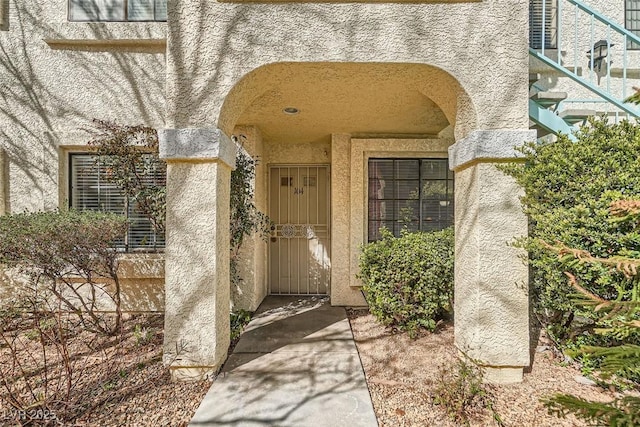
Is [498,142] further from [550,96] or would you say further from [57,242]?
[57,242]

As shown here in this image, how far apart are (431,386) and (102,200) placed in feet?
19.0

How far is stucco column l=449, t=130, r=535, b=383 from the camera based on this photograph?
3.37 m

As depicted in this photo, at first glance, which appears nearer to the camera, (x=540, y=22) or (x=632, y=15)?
(x=540, y=22)

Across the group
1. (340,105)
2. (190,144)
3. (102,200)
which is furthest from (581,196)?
(102,200)

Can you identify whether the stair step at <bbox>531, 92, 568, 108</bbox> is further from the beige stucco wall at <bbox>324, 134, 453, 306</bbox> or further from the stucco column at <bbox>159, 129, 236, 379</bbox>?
the stucco column at <bbox>159, 129, 236, 379</bbox>

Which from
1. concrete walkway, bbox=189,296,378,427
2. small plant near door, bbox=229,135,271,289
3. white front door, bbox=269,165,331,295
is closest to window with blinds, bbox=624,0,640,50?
white front door, bbox=269,165,331,295

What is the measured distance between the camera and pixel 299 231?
6.95m

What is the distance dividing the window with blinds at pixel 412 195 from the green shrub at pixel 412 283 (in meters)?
1.45

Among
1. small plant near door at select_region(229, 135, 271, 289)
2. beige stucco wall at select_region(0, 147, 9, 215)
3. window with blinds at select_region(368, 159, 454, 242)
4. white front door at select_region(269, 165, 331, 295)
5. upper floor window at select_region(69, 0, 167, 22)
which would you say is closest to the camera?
small plant near door at select_region(229, 135, 271, 289)

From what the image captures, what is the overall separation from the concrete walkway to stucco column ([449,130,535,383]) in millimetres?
1426

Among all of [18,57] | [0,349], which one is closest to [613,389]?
[0,349]

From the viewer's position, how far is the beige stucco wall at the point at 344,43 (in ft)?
11.0

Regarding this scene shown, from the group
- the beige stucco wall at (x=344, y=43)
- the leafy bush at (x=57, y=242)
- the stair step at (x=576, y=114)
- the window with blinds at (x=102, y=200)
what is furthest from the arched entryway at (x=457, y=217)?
the window with blinds at (x=102, y=200)

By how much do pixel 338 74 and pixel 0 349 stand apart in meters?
5.64
